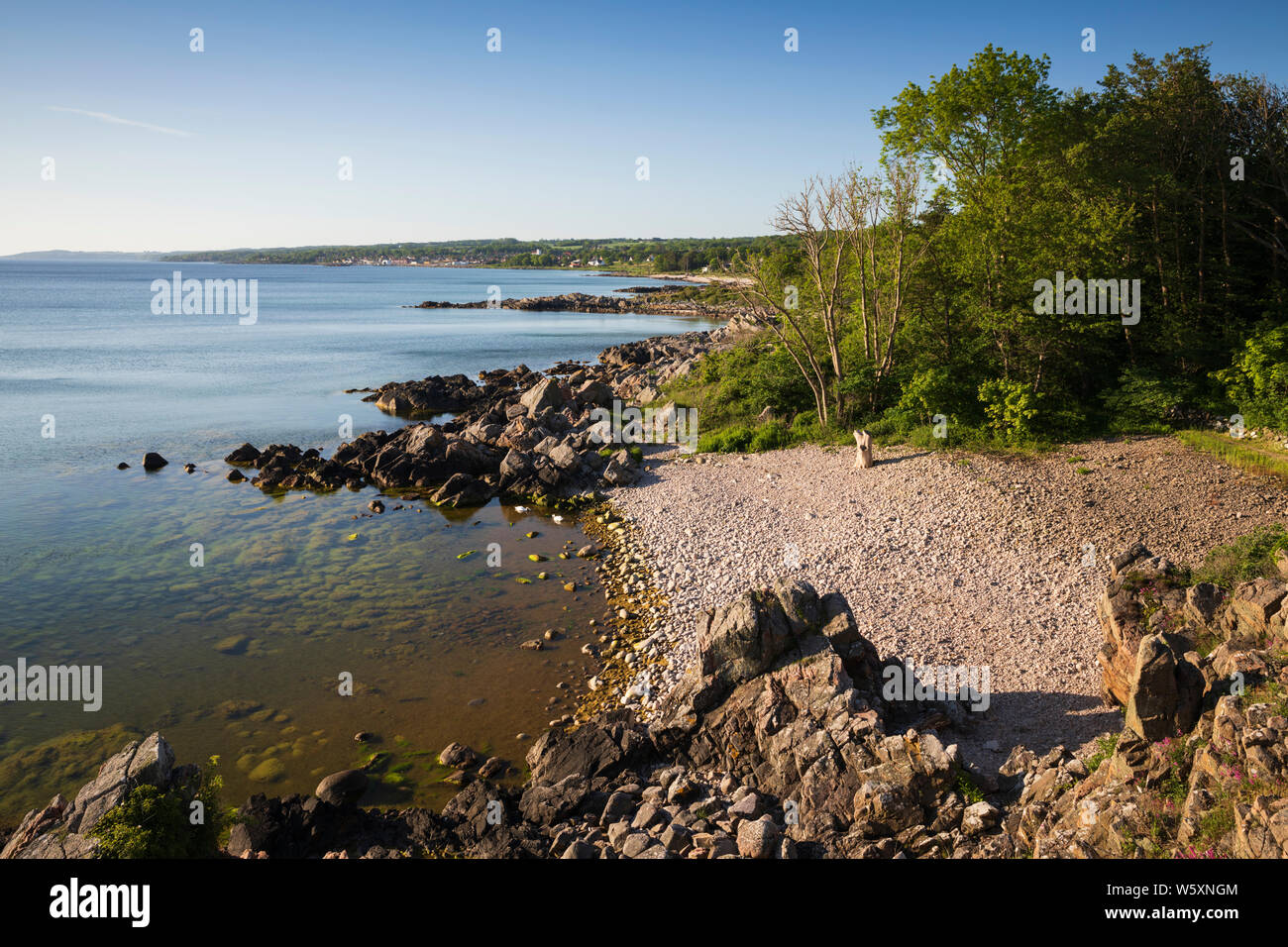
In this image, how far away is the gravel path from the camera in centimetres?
1372

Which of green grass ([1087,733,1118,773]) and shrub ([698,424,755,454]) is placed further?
shrub ([698,424,755,454])

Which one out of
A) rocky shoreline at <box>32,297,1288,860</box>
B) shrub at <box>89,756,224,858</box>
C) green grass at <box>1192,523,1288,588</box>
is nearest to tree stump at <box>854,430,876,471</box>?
rocky shoreline at <box>32,297,1288,860</box>

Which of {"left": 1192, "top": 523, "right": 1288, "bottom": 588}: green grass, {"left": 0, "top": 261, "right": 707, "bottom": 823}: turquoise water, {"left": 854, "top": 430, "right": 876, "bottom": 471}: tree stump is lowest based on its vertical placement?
{"left": 0, "top": 261, "right": 707, "bottom": 823}: turquoise water

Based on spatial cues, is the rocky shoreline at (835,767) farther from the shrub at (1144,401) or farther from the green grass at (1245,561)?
the shrub at (1144,401)

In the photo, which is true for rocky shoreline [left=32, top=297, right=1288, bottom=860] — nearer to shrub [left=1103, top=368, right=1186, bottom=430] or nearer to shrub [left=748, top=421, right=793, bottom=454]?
shrub [left=1103, top=368, right=1186, bottom=430]

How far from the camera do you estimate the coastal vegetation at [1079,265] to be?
2270 cm

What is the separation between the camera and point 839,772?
10.4 m

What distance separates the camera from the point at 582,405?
4219 centimetres

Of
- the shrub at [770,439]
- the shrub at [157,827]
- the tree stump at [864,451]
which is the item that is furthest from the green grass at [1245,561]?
the shrub at [770,439]

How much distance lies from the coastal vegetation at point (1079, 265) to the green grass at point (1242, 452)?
2.77ft

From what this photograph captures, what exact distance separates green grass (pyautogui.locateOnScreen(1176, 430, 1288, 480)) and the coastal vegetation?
2.77 feet

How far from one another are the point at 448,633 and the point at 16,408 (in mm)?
45017

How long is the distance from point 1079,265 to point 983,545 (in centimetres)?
1137
